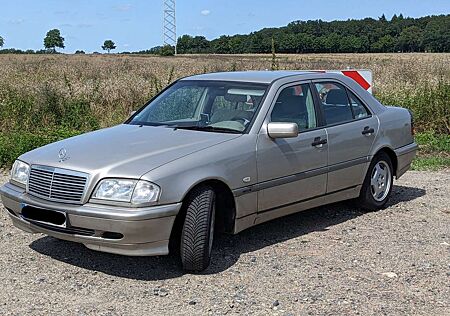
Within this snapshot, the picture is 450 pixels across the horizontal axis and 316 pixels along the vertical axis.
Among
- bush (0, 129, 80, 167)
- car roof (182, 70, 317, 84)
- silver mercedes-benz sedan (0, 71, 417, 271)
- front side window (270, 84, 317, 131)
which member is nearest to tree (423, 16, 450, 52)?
bush (0, 129, 80, 167)

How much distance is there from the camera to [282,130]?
5781 millimetres

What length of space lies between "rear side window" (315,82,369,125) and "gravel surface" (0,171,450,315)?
1171 mm

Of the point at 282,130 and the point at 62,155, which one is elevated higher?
the point at 282,130

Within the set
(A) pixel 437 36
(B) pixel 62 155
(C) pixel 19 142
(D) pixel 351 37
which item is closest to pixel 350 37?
(D) pixel 351 37

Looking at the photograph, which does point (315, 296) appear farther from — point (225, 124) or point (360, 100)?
point (360, 100)

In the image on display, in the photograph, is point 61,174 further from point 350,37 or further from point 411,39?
point 350,37

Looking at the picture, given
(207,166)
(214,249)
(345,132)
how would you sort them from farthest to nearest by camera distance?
1. (345,132)
2. (214,249)
3. (207,166)

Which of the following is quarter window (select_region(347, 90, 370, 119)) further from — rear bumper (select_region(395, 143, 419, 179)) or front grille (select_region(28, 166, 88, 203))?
front grille (select_region(28, 166, 88, 203))

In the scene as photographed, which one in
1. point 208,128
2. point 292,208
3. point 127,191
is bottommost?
point 292,208

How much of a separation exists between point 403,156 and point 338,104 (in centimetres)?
131

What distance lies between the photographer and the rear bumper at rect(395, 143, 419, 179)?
301 inches

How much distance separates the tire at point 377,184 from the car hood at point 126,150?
7.15 ft

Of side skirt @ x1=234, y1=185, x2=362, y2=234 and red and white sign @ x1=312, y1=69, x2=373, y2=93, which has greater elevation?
red and white sign @ x1=312, y1=69, x2=373, y2=93

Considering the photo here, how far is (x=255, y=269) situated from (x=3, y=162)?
600 centimetres
